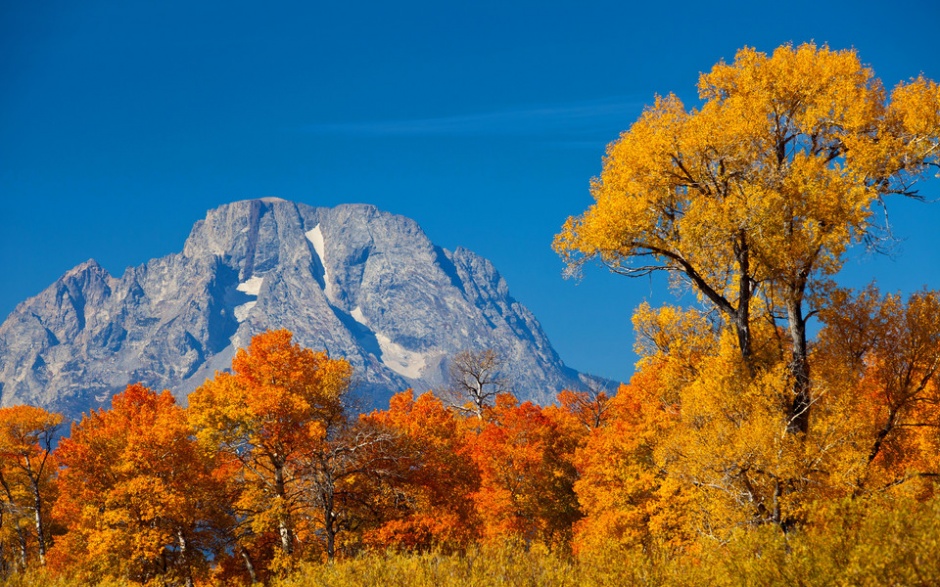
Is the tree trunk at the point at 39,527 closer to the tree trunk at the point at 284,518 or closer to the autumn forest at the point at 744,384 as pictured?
the autumn forest at the point at 744,384

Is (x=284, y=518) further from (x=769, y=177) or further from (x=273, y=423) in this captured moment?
(x=769, y=177)

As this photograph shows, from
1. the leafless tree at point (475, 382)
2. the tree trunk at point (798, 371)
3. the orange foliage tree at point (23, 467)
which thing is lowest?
the tree trunk at point (798, 371)

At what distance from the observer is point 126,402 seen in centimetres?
5466

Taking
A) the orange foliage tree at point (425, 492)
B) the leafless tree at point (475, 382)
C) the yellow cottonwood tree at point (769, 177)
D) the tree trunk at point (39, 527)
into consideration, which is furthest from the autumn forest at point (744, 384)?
the leafless tree at point (475, 382)

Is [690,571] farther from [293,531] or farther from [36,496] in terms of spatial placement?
[36,496]

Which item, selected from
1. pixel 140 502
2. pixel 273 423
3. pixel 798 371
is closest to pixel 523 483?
pixel 273 423

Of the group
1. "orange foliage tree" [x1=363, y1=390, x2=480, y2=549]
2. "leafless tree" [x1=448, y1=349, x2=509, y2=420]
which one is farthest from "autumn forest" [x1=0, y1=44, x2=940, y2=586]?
"leafless tree" [x1=448, y1=349, x2=509, y2=420]

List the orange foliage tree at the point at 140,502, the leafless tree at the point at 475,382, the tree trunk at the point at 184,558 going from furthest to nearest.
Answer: the leafless tree at the point at 475,382
the tree trunk at the point at 184,558
the orange foliage tree at the point at 140,502

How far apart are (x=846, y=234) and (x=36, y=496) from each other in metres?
50.2

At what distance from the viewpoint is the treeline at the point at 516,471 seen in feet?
57.2

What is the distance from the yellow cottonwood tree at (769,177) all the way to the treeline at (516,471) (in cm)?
178

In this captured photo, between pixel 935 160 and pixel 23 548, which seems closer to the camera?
pixel 935 160

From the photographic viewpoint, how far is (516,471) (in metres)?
56.2

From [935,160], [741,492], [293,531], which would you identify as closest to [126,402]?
[293,531]
